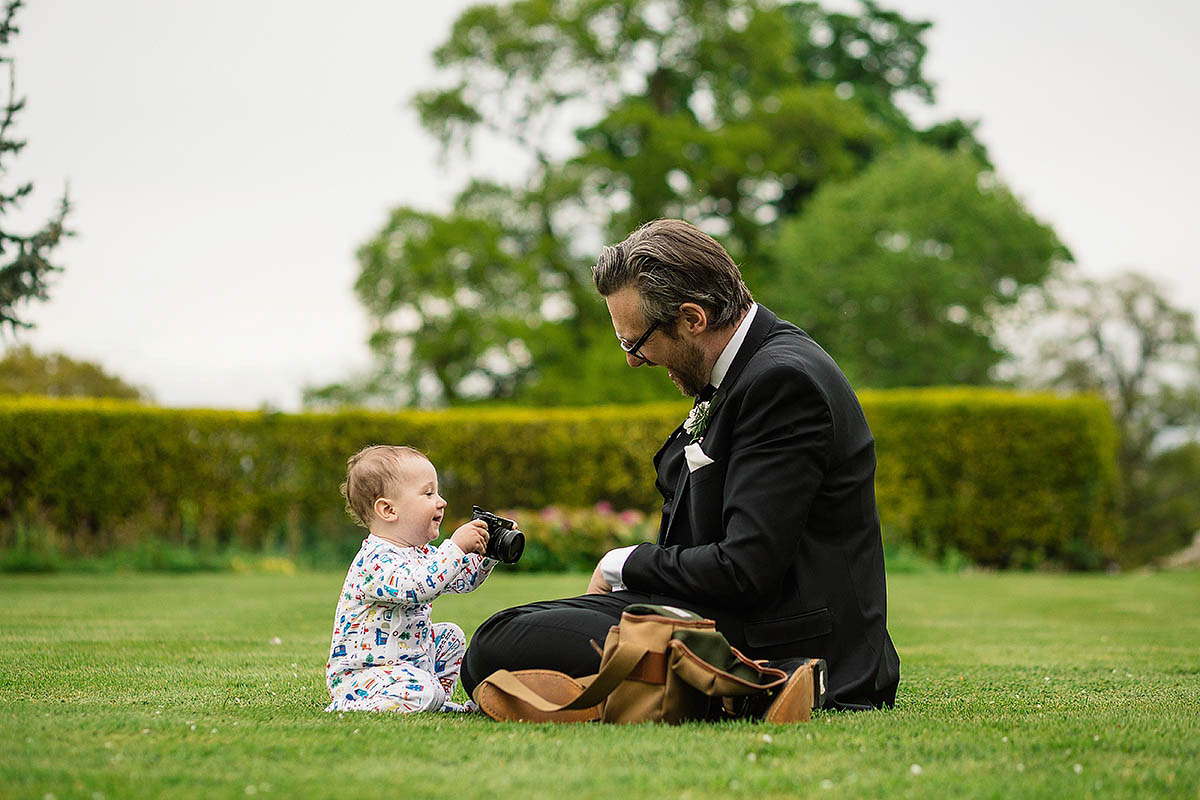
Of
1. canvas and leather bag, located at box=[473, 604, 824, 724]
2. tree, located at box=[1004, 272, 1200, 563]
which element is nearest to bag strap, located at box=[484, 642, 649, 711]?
canvas and leather bag, located at box=[473, 604, 824, 724]

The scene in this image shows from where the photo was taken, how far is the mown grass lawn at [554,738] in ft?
8.59

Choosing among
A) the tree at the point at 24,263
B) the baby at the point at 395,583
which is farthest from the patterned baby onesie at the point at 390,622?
the tree at the point at 24,263

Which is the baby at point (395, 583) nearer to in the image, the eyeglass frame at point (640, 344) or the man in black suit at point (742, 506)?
the man in black suit at point (742, 506)

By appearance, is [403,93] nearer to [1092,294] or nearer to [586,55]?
[586,55]

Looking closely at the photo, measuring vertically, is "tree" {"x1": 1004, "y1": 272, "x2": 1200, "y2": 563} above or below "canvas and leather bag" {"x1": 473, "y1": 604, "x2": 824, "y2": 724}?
above

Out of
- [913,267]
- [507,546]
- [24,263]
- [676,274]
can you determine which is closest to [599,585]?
[507,546]

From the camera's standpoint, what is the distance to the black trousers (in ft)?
11.8

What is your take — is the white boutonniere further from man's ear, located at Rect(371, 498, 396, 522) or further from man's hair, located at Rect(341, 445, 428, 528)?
man's ear, located at Rect(371, 498, 396, 522)

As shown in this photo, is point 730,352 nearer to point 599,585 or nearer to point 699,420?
point 699,420

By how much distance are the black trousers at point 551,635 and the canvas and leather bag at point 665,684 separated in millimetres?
54

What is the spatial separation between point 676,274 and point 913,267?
24.0 meters

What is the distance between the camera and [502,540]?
3.91 m

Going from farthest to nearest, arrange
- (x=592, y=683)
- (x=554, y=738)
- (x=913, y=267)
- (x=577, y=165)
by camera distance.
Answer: (x=577, y=165) < (x=913, y=267) < (x=592, y=683) < (x=554, y=738)

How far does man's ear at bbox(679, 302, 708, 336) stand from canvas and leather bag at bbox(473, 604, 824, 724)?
3.04 ft
